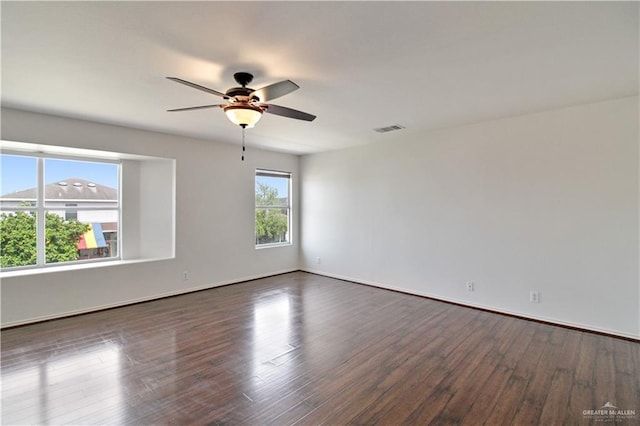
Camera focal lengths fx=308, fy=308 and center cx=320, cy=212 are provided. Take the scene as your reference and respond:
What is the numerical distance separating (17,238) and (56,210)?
0.53 m

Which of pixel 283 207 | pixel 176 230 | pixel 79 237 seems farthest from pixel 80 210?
pixel 283 207

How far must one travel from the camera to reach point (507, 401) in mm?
2213

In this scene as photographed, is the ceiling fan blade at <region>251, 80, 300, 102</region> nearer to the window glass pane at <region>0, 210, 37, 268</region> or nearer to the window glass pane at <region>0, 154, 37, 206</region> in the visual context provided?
the window glass pane at <region>0, 154, 37, 206</region>

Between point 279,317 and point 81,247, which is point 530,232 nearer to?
point 279,317

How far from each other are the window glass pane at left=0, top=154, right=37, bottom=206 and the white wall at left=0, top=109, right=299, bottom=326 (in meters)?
0.57

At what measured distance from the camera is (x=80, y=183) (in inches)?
176

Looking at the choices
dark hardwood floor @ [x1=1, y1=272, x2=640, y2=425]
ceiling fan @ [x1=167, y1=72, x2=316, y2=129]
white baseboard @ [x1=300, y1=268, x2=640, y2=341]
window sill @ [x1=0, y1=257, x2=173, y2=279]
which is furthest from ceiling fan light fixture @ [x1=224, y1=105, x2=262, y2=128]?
white baseboard @ [x1=300, y1=268, x2=640, y2=341]

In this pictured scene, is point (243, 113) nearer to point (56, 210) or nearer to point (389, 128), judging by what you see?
point (389, 128)

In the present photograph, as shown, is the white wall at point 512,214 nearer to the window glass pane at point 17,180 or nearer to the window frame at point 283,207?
the window frame at point 283,207

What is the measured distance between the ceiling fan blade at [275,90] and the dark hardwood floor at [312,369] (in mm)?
2266

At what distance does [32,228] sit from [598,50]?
6237 millimetres

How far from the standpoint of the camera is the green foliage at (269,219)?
6230 mm

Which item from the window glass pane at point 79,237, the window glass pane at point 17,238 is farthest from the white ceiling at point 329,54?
the window glass pane at point 79,237

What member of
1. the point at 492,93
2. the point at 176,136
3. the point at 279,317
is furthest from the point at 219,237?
the point at 492,93
